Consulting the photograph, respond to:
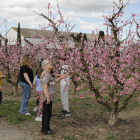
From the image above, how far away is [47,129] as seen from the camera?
16.3 ft

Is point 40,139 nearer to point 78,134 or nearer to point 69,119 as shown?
point 78,134

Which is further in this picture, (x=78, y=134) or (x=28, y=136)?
(x=78, y=134)

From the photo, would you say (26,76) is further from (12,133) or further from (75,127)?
(75,127)

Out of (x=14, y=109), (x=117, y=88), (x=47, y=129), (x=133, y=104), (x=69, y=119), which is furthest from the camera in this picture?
(x=133, y=104)

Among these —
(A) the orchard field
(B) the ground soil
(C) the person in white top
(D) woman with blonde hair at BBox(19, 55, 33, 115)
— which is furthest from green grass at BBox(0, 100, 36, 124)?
(C) the person in white top

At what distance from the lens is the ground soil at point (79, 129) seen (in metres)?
4.88

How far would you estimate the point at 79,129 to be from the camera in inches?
217

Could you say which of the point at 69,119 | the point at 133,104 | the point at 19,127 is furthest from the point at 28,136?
the point at 133,104

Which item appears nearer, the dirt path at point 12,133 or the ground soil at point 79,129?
the dirt path at point 12,133

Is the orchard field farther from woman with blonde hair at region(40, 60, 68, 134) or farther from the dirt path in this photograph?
woman with blonde hair at region(40, 60, 68, 134)

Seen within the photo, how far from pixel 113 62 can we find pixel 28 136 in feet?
11.0

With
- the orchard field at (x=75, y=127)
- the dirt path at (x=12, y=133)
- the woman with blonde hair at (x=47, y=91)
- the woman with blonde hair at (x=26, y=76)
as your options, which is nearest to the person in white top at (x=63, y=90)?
the orchard field at (x=75, y=127)

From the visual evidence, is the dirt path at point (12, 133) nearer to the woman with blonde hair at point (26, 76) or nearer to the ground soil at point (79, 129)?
the ground soil at point (79, 129)

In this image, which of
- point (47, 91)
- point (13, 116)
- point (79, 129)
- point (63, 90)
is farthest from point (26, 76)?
point (79, 129)
